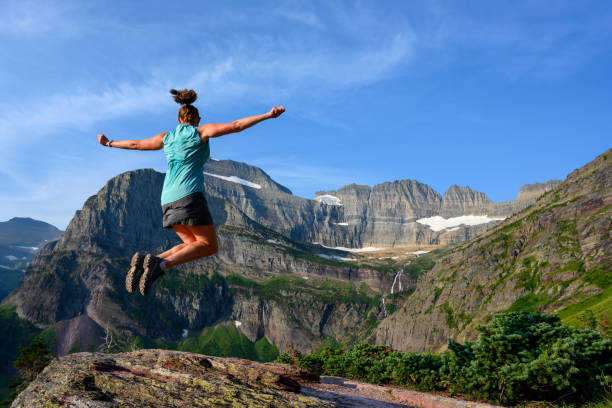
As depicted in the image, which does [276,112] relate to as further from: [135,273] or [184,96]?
[135,273]

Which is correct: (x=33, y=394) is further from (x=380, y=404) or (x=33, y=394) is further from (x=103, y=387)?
(x=380, y=404)

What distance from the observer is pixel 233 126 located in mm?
8148

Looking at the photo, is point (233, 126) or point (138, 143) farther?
point (138, 143)

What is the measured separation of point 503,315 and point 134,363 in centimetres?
1440

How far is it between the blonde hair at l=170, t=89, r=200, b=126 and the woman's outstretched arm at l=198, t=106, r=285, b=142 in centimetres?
71

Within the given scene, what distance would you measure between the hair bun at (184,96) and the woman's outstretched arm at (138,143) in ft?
2.77

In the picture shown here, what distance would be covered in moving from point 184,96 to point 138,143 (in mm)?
1582

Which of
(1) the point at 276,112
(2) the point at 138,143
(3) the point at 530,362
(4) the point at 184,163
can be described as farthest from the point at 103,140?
(3) the point at 530,362

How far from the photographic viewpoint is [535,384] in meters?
13.6

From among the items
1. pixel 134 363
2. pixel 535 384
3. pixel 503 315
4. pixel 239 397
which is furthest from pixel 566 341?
pixel 134 363

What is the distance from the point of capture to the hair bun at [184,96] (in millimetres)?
9289

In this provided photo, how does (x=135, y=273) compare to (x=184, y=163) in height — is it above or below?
below

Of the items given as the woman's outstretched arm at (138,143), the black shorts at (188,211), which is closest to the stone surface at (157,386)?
the black shorts at (188,211)

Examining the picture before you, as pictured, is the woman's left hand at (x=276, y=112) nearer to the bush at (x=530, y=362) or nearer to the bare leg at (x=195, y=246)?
the bare leg at (x=195, y=246)
